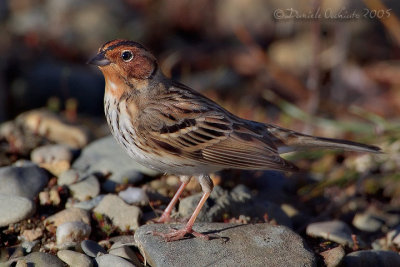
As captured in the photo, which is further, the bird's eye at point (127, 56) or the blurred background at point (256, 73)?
the blurred background at point (256, 73)

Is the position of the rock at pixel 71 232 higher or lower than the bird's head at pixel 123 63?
lower

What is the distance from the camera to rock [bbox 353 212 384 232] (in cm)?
666

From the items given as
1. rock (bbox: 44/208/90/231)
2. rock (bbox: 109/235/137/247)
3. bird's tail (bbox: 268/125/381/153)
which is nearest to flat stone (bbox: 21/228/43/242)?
rock (bbox: 44/208/90/231)

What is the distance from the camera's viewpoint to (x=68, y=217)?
569cm

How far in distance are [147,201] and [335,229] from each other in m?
1.81

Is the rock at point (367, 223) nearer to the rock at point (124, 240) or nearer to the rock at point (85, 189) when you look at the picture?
the rock at point (124, 240)

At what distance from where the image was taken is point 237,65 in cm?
1219

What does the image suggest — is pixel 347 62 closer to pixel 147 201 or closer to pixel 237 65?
pixel 237 65

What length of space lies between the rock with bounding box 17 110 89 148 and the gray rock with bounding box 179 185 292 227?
6.48 ft

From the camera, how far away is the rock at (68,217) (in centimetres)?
567

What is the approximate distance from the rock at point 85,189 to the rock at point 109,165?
15cm

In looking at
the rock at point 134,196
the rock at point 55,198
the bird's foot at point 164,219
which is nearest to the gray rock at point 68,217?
the rock at point 55,198

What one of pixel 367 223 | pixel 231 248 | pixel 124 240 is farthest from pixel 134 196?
pixel 367 223

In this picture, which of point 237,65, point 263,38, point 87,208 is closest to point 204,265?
point 87,208
